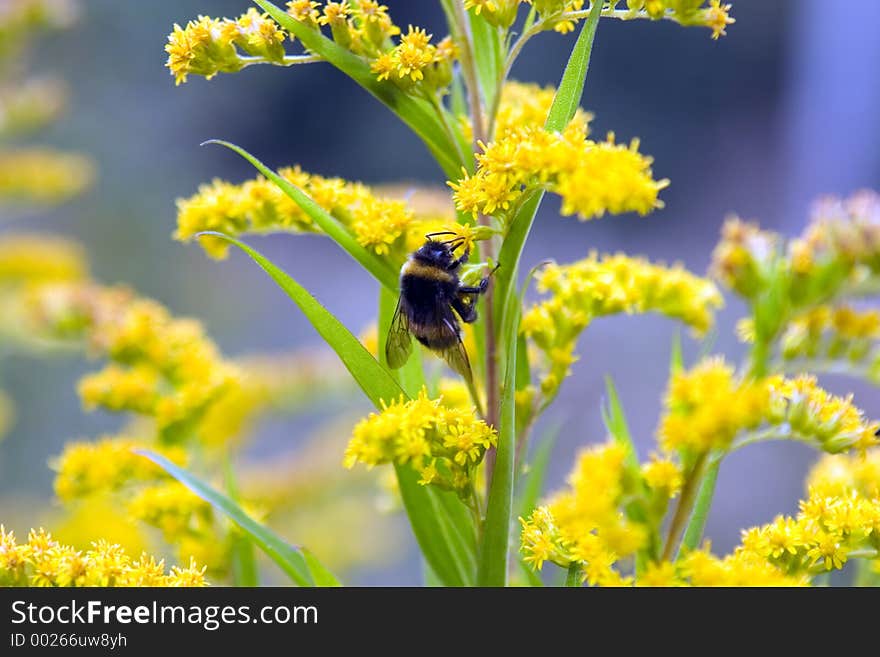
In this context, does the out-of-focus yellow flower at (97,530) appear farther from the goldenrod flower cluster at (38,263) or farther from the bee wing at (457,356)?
the bee wing at (457,356)

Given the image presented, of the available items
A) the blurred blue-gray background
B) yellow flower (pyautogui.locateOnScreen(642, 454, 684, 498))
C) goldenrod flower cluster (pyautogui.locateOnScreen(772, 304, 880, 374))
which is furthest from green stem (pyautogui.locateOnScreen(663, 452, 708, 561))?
the blurred blue-gray background

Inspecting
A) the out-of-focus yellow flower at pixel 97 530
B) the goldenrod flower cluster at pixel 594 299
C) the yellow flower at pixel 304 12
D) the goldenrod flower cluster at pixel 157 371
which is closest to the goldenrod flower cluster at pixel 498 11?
the yellow flower at pixel 304 12

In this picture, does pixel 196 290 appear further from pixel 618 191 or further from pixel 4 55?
pixel 618 191

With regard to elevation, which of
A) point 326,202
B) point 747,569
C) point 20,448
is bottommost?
point 747,569

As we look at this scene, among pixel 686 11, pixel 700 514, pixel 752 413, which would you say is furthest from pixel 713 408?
pixel 686 11

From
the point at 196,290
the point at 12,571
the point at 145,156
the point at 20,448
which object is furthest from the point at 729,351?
the point at 12,571
